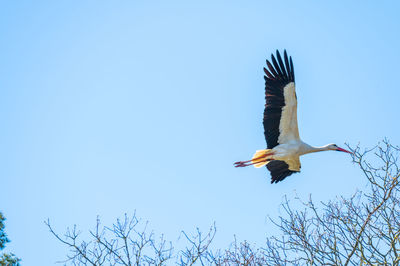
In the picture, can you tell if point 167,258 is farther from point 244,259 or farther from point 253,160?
point 253,160

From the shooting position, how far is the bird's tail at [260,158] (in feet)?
34.8

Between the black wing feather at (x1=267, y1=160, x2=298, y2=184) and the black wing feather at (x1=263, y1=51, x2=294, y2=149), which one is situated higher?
the black wing feather at (x1=263, y1=51, x2=294, y2=149)

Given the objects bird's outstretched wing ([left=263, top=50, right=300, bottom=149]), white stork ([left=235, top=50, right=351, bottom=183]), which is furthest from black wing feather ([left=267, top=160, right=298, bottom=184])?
bird's outstretched wing ([left=263, top=50, right=300, bottom=149])

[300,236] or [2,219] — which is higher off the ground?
[2,219]

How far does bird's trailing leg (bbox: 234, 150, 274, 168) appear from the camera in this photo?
10.6 metres

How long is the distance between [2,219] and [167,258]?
6.71 metres

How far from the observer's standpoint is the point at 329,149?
1092cm

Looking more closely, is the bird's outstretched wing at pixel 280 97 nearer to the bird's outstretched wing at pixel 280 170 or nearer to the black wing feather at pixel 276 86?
the black wing feather at pixel 276 86

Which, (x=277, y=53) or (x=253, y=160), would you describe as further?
(x=253, y=160)

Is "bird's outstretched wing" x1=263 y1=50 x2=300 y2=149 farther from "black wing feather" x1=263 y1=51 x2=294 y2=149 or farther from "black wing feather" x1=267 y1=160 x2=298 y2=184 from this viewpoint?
"black wing feather" x1=267 y1=160 x2=298 y2=184

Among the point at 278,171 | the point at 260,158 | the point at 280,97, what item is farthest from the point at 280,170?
the point at 280,97

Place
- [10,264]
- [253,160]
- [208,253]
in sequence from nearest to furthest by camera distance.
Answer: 1. [208,253]
2. [253,160]
3. [10,264]

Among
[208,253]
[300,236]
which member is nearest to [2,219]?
[208,253]

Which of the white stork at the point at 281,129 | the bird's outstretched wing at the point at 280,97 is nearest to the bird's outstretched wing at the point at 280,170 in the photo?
the white stork at the point at 281,129
